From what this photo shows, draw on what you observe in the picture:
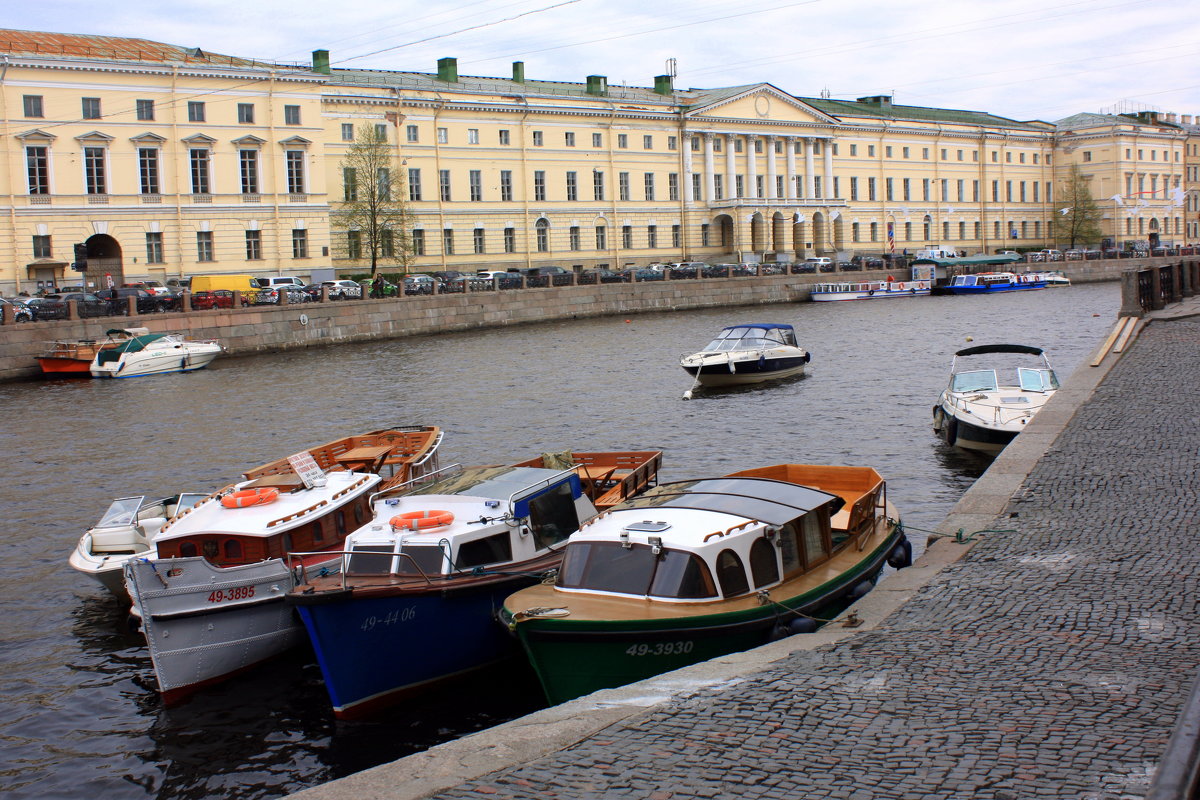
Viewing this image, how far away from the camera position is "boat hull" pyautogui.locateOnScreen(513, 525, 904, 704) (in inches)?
351

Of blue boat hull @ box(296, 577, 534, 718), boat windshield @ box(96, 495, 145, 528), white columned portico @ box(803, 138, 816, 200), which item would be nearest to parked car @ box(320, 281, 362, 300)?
boat windshield @ box(96, 495, 145, 528)

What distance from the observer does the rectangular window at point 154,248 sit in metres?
50.1

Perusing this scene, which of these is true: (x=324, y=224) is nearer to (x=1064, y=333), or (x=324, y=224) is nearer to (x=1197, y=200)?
(x=1064, y=333)

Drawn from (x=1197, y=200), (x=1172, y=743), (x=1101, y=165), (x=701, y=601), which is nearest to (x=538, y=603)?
(x=701, y=601)

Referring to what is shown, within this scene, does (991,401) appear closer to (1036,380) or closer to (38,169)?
(1036,380)

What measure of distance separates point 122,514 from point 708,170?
64.3 meters

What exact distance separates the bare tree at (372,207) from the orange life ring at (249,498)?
4242cm

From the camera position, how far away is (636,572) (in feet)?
31.2

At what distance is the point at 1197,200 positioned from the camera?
107 meters

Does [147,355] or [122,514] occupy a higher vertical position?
[147,355]

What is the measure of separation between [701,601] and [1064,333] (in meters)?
34.8

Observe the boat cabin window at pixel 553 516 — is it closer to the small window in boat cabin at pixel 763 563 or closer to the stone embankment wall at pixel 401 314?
the small window in boat cabin at pixel 763 563

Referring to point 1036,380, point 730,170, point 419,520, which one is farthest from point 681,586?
point 730,170

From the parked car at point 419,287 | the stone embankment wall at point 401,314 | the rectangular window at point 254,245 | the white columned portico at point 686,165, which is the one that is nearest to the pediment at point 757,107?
the white columned portico at point 686,165
